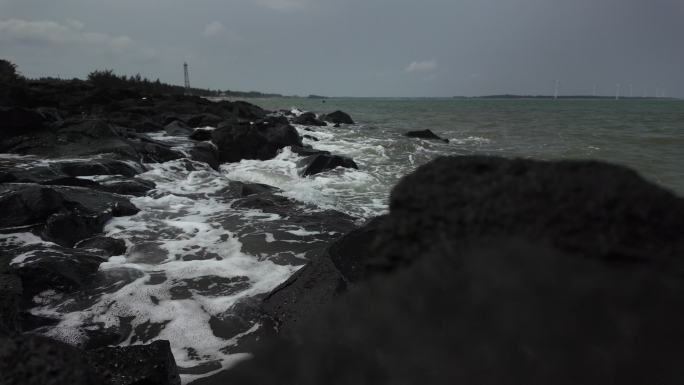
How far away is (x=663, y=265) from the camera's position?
84 centimetres

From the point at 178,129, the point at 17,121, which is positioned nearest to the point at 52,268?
the point at 17,121

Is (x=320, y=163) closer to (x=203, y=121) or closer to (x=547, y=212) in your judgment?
(x=203, y=121)

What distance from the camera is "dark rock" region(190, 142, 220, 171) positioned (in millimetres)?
9180

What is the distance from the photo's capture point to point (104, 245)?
4.23 m

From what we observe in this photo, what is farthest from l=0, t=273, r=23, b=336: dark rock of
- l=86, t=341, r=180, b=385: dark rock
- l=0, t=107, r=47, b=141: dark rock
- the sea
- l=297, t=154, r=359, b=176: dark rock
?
l=0, t=107, r=47, b=141: dark rock

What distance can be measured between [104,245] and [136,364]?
2.73 metres

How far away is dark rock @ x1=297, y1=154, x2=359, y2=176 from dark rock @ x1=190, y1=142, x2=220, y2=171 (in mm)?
2153

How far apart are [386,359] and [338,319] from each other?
158 mm

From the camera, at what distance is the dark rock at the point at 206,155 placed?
361 inches

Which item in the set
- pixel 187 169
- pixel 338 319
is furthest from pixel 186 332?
pixel 187 169

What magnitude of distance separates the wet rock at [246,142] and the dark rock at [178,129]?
292 centimetres

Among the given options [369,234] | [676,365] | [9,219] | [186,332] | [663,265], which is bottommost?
[186,332]

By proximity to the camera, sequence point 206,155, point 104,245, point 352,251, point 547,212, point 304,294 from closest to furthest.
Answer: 1. point 547,212
2. point 304,294
3. point 352,251
4. point 104,245
5. point 206,155

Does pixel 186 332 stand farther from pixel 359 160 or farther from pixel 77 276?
pixel 359 160
